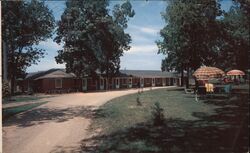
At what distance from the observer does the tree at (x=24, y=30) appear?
24.3 metres

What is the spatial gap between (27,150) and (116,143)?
335 centimetres

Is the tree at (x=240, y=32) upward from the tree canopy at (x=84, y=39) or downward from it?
downward

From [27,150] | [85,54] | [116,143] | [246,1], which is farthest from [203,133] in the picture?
[85,54]

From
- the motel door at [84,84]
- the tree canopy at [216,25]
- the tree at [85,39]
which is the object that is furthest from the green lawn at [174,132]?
the motel door at [84,84]

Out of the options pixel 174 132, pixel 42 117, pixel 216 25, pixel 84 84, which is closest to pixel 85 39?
pixel 84 84

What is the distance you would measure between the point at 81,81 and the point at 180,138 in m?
A: 41.7

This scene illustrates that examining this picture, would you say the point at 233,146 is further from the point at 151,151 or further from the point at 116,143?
the point at 116,143

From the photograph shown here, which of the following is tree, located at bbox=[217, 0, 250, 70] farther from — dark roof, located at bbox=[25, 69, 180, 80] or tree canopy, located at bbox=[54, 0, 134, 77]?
dark roof, located at bbox=[25, 69, 180, 80]

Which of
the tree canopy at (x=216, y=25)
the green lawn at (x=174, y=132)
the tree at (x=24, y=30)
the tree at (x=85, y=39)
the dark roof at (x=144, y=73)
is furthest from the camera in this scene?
the dark roof at (x=144, y=73)

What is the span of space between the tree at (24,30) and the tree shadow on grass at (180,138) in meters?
10.9

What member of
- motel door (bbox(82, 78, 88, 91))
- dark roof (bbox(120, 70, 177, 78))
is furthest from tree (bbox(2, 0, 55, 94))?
dark roof (bbox(120, 70, 177, 78))

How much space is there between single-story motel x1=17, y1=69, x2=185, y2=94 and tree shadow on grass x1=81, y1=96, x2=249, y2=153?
116ft

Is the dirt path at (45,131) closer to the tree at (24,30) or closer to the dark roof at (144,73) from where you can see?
the tree at (24,30)

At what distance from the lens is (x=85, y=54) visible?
47125 mm
